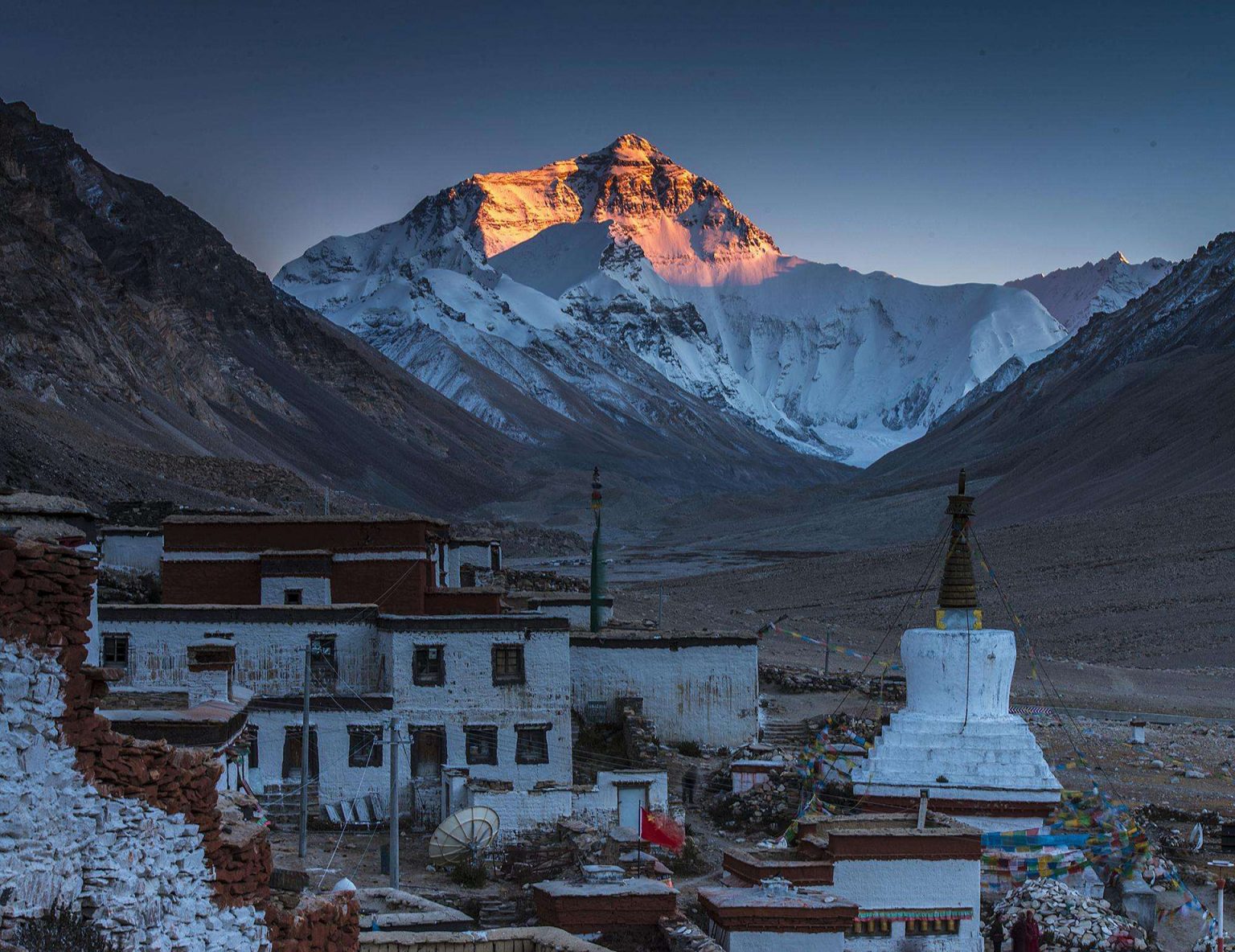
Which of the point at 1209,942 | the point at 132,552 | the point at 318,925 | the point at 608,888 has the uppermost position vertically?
the point at 132,552

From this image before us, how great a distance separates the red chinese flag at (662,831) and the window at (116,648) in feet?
25.6

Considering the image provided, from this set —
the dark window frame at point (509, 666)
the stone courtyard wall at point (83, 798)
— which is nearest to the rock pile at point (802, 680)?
the dark window frame at point (509, 666)

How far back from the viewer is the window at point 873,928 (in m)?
15.2

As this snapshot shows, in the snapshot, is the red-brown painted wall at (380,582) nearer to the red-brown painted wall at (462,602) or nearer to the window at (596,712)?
the red-brown painted wall at (462,602)

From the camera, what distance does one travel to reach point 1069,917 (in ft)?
51.9

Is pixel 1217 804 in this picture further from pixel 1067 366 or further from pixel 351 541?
pixel 1067 366

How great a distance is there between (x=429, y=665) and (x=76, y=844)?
54.9ft

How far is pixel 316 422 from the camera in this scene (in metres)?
145

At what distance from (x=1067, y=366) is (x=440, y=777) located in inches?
6656

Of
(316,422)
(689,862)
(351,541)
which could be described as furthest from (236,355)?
(689,862)

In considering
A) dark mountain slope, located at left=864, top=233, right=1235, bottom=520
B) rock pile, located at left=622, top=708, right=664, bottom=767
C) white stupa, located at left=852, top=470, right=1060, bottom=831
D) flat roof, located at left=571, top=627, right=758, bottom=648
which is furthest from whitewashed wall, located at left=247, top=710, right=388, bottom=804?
dark mountain slope, located at left=864, top=233, right=1235, bottom=520

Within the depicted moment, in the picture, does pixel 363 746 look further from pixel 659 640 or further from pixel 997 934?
pixel 997 934

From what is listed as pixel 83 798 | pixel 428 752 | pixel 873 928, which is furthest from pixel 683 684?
pixel 83 798

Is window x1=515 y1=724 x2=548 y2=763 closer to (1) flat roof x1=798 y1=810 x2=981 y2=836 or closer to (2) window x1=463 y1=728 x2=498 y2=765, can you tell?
(2) window x1=463 y1=728 x2=498 y2=765
